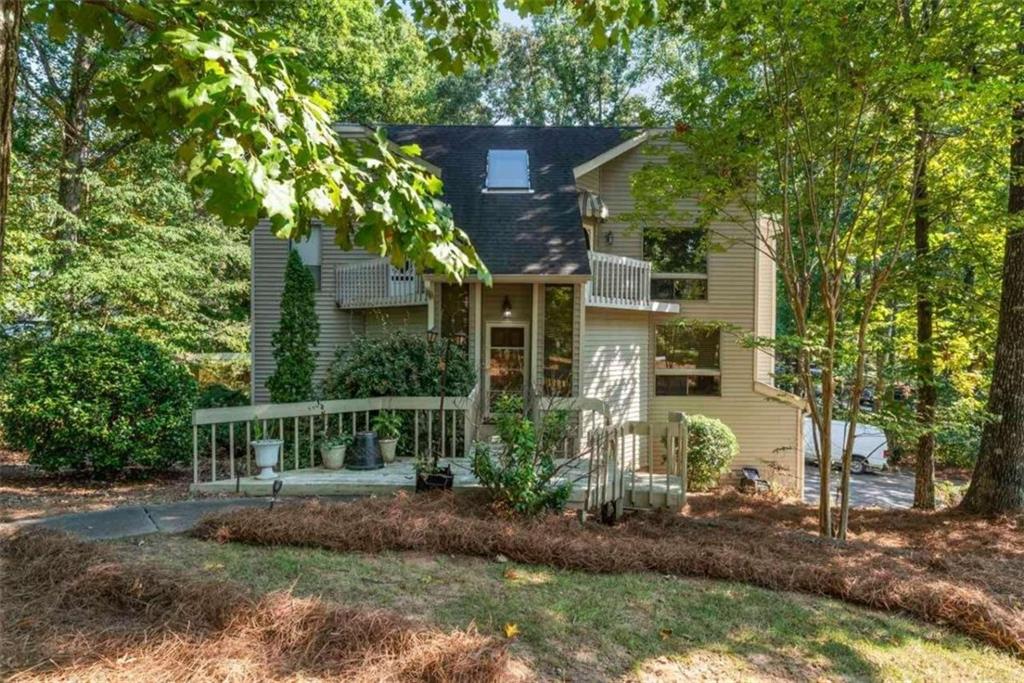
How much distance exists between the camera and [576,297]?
36.3 ft

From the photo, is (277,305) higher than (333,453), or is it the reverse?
(277,305)

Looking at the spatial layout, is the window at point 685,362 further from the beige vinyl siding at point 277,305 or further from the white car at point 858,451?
the beige vinyl siding at point 277,305

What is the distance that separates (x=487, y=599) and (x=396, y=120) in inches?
A: 776

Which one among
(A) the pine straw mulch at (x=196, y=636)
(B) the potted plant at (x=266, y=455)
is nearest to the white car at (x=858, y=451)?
(B) the potted plant at (x=266, y=455)

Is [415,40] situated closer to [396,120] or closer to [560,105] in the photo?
[396,120]

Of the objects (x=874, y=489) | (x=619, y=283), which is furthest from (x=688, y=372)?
(x=874, y=489)

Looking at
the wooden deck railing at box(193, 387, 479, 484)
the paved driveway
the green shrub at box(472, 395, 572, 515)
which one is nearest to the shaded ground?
the wooden deck railing at box(193, 387, 479, 484)

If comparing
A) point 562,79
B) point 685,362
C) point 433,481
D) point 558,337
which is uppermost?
point 562,79

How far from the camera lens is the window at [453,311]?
11.3m

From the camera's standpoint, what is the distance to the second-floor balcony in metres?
11.5

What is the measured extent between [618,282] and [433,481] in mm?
7060

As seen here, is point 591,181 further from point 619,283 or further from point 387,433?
point 387,433

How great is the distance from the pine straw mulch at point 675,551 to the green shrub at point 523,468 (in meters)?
0.23

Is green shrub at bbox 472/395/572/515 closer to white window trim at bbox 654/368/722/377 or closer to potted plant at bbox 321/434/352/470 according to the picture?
potted plant at bbox 321/434/352/470
